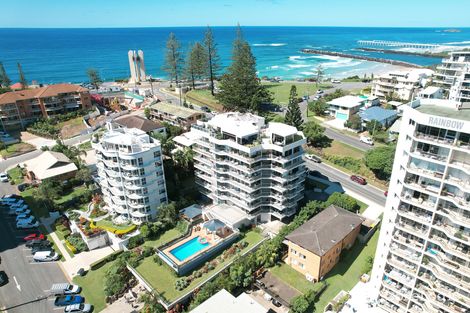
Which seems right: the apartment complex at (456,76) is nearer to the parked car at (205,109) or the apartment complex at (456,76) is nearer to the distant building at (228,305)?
the parked car at (205,109)

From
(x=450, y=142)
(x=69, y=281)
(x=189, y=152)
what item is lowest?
(x=69, y=281)

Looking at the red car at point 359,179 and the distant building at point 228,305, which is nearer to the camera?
the distant building at point 228,305

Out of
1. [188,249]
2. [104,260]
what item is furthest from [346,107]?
[104,260]

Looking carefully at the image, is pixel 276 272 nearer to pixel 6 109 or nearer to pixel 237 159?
pixel 237 159

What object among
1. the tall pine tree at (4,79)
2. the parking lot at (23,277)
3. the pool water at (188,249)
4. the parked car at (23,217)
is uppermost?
the tall pine tree at (4,79)

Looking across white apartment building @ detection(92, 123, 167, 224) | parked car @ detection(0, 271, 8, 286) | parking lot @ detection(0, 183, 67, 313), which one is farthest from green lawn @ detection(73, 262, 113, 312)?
white apartment building @ detection(92, 123, 167, 224)

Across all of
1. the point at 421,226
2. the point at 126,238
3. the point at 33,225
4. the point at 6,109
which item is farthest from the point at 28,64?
the point at 421,226

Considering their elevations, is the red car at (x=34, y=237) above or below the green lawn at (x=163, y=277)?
above

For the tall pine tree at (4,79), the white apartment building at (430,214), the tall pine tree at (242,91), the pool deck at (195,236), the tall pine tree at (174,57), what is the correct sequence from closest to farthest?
the white apartment building at (430,214), the pool deck at (195,236), the tall pine tree at (242,91), the tall pine tree at (174,57), the tall pine tree at (4,79)

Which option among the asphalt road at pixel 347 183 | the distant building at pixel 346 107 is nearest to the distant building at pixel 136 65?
the distant building at pixel 346 107
